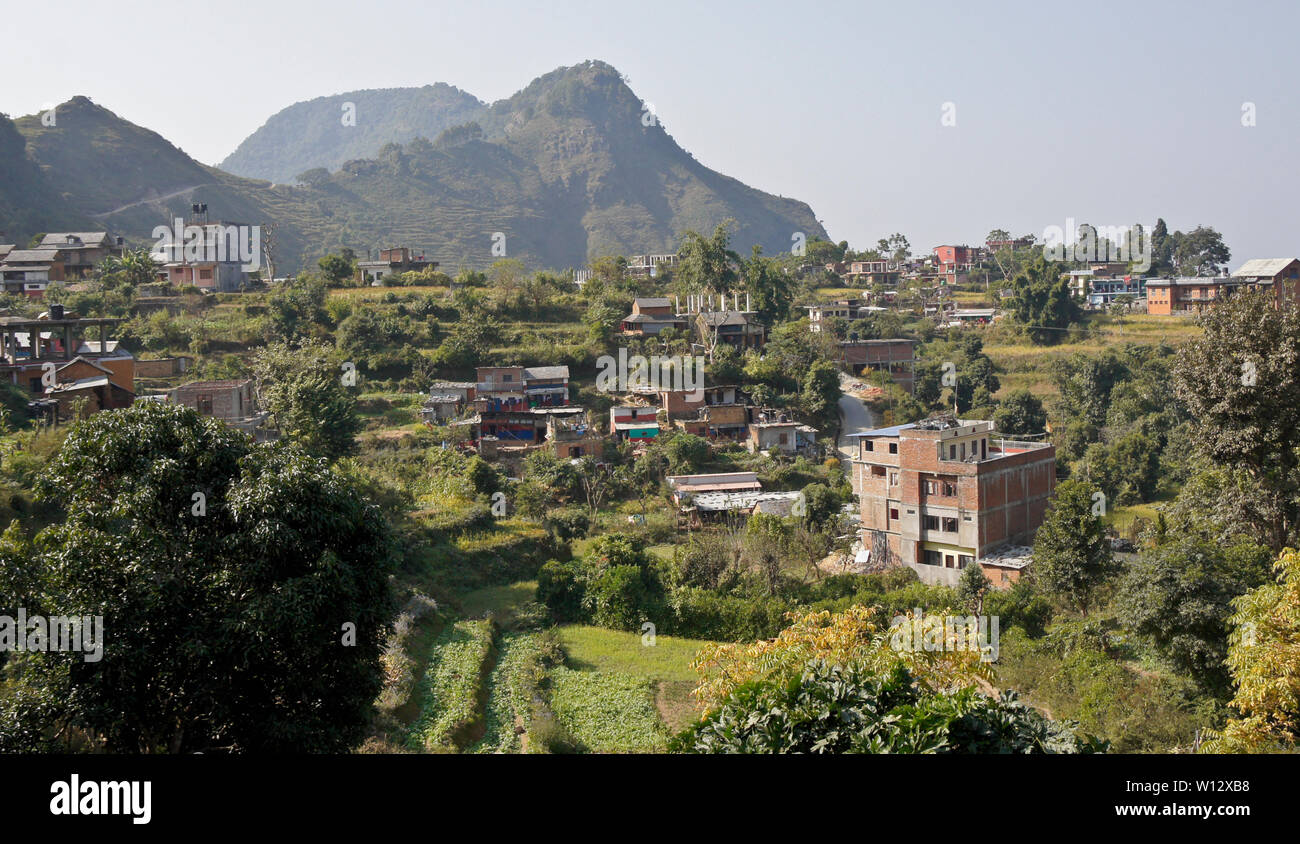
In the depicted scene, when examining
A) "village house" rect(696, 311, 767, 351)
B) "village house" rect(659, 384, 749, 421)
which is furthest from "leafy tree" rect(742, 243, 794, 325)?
"village house" rect(659, 384, 749, 421)

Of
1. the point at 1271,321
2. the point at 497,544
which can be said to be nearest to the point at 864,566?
the point at 497,544

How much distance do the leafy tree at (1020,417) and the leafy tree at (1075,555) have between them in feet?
44.4

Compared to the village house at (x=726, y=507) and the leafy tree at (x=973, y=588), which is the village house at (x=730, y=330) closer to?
the village house at (x=726, y=507)

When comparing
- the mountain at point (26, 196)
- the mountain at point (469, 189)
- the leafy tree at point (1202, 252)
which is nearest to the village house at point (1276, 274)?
the leafy tree at point (1202, 252)

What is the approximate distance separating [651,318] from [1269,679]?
2902 centimetres

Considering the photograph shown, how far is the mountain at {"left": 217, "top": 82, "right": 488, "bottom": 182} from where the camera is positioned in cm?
16638

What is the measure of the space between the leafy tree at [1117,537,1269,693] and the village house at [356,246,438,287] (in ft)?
113

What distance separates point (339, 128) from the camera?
174875 millimetres

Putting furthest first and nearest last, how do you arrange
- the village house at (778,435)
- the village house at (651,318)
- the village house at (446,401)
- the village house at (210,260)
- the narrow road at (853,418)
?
the village house at (210,260) < the village house at (651,318) < the narrow road at (853,418) < the village house at (778,435) < the village house at (446,401)

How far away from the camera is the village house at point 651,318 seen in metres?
35.2
